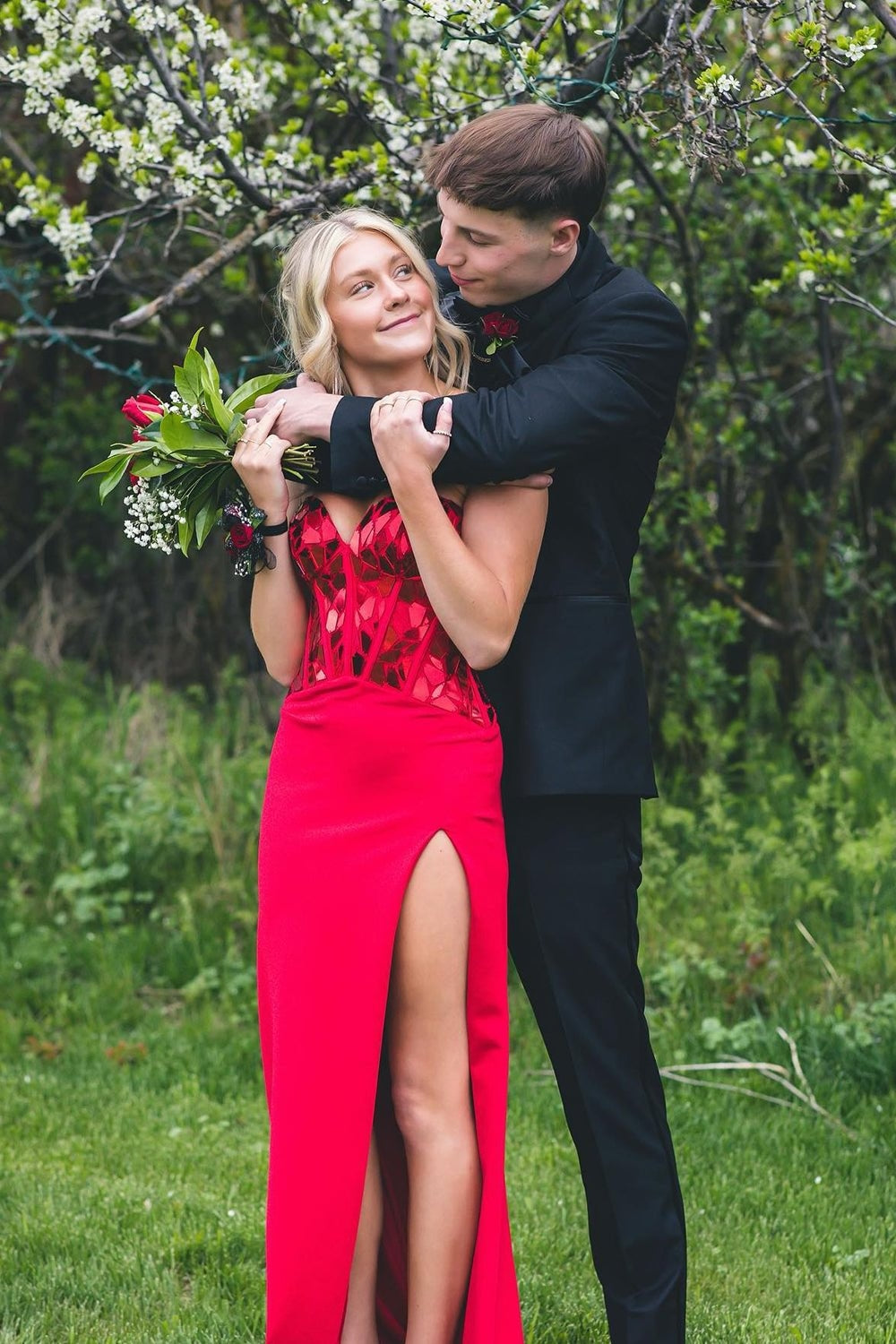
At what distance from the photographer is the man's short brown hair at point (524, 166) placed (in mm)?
2529

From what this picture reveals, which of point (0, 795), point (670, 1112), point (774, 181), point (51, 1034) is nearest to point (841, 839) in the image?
point (670, 1112)

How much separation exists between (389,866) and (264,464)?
2.41 feet

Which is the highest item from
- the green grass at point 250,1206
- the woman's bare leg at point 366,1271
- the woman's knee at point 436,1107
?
the woman's knee at point 436,1107

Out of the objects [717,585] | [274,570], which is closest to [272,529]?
[274,570]

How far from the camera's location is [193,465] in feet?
8.94

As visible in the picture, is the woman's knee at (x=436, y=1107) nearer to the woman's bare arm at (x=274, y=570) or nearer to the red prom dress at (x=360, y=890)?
the red prom dress at (x=360, y=890)

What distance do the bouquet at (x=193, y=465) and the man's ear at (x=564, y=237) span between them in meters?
0.56

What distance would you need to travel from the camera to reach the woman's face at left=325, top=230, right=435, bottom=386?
8.82ft

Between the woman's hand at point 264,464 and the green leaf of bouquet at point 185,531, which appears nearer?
the woman's hand at point 264,464

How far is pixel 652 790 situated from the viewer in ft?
9.12

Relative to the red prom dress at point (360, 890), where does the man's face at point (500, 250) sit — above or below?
above

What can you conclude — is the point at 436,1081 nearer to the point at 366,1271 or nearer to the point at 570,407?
the point at 366,1271

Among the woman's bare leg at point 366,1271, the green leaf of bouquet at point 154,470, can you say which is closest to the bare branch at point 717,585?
the green leaf of bouquet at point 154,470

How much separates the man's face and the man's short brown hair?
0.06 ft
